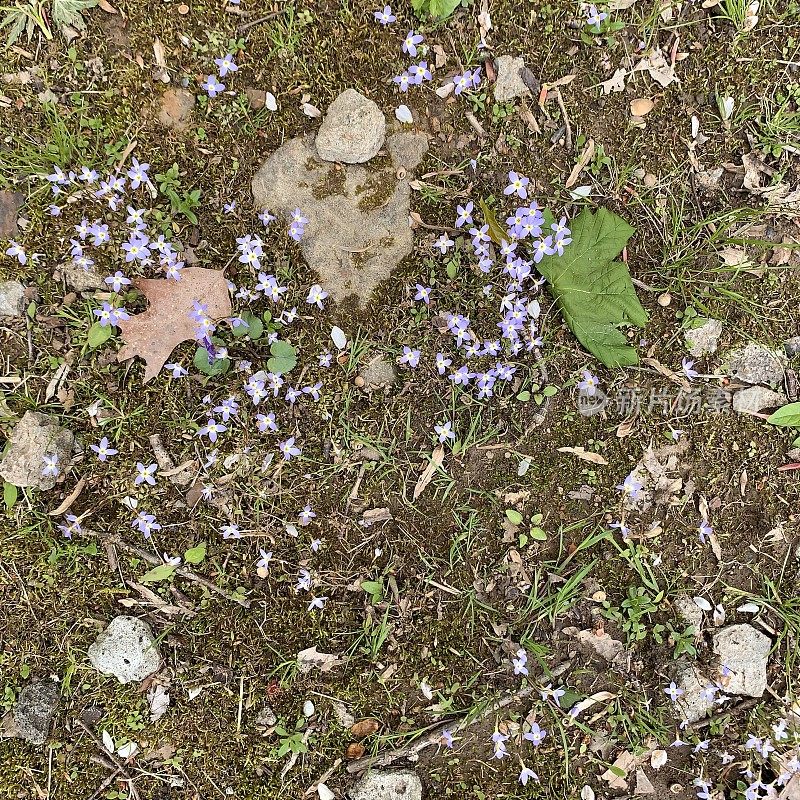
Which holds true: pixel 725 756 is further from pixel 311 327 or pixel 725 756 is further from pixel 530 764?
pixel 311 327

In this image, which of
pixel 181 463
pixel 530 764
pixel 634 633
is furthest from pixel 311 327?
pixel 530 764

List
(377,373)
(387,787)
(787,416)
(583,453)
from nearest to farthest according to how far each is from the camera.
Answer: (387,787) → (377,373) → (583,453) → (787,416)

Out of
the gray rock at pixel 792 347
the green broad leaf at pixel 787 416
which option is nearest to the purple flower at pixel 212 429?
the green broad leaf at pixel 787 416

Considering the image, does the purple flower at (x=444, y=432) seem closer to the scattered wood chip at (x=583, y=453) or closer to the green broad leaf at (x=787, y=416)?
the scattered wood chip at (x=583, y=453)

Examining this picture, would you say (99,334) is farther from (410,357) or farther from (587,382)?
(587,382)

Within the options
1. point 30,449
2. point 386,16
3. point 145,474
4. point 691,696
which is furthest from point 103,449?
point 691,696

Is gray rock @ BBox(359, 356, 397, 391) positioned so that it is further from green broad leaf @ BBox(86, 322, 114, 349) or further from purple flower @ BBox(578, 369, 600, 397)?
green broad leaf @ BBox(86, 322, 114, 349)
